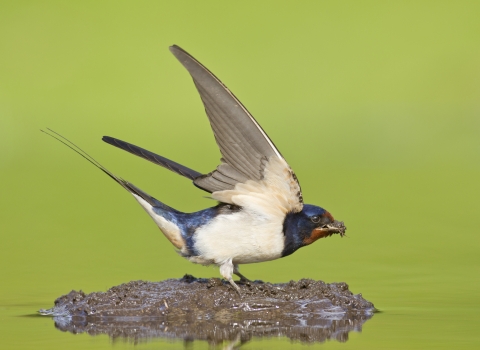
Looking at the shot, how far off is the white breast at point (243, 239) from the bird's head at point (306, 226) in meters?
0.07

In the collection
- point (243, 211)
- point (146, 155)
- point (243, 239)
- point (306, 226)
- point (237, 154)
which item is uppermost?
point (146, 155)

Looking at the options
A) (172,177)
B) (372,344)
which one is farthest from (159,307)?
(172,177)

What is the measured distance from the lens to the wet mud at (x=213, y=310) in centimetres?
700

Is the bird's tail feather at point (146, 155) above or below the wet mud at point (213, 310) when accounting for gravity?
above

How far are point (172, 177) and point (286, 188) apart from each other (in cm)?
1021

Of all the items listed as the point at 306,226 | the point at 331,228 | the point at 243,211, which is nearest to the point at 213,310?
the point at 243,211

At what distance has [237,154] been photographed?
725 centimetres

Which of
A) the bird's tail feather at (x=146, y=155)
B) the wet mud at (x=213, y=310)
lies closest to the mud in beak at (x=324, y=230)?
the wet mud at (x=213, y=310)

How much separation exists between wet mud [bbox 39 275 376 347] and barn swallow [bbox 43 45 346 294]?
217 mm

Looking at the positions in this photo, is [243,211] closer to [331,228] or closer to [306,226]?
[306,226]

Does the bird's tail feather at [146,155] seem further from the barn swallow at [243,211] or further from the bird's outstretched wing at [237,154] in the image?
the bird's outstretched wing at [237,154]

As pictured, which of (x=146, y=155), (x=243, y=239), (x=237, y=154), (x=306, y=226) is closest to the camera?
(x=237, y=154)

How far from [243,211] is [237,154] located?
509mm

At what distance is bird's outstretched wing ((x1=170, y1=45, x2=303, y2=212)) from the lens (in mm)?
6957
